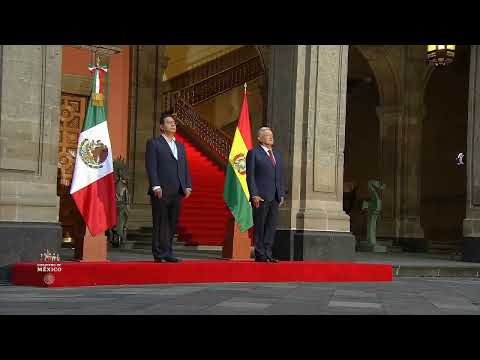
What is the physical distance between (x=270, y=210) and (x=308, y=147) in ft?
9.09

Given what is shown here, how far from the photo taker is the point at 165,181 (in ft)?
26.5

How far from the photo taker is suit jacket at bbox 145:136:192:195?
805 cm

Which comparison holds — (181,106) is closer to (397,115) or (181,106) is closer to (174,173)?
(397,115)

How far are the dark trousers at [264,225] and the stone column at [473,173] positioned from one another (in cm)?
Result: 697

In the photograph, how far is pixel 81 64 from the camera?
16.8 metres

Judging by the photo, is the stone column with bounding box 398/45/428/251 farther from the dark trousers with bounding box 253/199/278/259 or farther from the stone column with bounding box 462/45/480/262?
the dark trousers with bounding box 253/199/278/259

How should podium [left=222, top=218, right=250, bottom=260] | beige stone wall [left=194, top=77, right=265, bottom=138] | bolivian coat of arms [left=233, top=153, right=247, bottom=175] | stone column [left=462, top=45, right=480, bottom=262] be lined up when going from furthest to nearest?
beige stone wall [left=194, top=77, right=265, bottom=138], stone column [left=462, top=45, right=480, bottom=262], podium [left=222, top=218, right=250, bottom=260], bolivian coat of arms [left=233, top=153, right=247, bottom=175]

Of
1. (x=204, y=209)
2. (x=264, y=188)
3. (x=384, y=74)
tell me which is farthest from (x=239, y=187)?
(x=384, y=74)

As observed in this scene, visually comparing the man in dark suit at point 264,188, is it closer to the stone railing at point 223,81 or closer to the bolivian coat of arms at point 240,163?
the bolivian coat of arms at point 240,163

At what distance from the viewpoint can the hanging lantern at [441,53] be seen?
15781mm

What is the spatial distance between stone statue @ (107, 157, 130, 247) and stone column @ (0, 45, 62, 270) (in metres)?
5.94

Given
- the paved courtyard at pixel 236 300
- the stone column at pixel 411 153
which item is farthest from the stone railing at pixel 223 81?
the paved courtyard at pixel 236 300

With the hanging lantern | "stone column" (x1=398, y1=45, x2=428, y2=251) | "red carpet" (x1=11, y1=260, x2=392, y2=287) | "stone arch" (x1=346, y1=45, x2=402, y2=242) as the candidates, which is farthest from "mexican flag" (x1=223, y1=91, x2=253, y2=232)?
"stone arch" (x1=346, y1=45, x2=402, y2=242)

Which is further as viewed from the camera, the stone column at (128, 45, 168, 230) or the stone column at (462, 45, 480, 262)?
the stone column at (128, 45, 168, 230)
